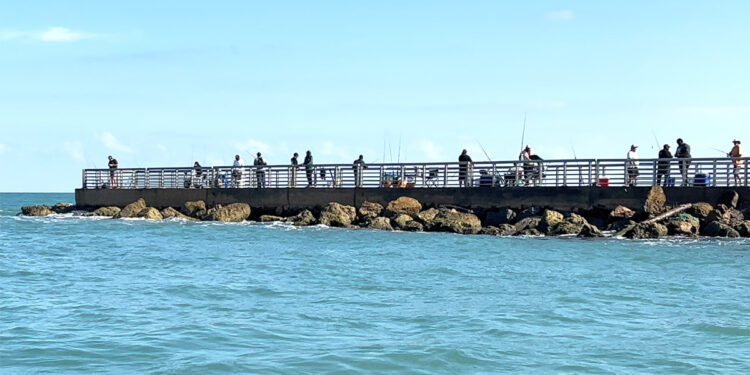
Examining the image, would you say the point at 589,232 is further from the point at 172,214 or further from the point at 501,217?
the point at 172,214

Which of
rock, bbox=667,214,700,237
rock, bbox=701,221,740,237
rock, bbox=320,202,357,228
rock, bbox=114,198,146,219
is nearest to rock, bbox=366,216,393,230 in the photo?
rock, bbox=320,202,357,228

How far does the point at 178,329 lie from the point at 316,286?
4.61m

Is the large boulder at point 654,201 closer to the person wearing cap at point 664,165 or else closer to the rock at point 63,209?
the person wearing cap at point 664,165

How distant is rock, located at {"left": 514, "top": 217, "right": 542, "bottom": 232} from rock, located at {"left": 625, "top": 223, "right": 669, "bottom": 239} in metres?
3.10

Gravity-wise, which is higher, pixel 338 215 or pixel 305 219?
pixel 338 215

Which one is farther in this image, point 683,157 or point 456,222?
point 456,222

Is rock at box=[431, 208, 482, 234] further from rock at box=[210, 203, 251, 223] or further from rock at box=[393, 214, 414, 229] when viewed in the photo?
rock at box=[210, 203, 251, 223]

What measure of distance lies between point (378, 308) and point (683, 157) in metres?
17.2

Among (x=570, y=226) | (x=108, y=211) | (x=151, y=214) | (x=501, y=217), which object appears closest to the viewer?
(x=570, y=226)

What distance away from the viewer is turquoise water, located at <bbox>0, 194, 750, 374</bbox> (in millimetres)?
10266

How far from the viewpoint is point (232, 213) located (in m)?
35.6

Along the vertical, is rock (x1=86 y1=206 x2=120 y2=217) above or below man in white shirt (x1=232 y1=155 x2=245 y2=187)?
below

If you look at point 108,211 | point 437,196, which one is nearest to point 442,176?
point 437,196

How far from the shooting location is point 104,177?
140ft
